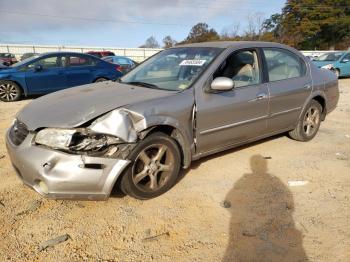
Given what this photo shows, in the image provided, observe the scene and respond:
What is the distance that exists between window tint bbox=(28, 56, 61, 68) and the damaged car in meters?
5.71

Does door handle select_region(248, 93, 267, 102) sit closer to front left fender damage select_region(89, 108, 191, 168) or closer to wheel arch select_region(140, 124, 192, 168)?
wheel arch select_region(140, 124, 192, 168)

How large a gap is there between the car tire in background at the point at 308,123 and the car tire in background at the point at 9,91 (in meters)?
7.59

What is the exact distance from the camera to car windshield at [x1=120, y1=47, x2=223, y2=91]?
3.75 meters

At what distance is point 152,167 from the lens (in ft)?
10.7

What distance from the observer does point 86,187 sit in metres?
2.82

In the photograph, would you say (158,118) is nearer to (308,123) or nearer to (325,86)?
(308,123)

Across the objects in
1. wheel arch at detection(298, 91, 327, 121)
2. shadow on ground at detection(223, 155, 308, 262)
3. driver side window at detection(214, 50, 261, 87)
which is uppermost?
driver side window at detection(214, 50, 261, 87)

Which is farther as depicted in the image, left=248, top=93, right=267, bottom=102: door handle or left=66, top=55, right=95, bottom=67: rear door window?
left=66, top=55, right=95, bottom=67: rear door window

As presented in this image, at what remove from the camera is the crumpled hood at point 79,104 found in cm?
294

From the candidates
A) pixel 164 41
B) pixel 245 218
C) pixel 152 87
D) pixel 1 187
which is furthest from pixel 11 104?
pixel 164 41

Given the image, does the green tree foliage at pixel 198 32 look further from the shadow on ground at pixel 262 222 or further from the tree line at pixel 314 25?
the shadow on ground at pixel 262 222

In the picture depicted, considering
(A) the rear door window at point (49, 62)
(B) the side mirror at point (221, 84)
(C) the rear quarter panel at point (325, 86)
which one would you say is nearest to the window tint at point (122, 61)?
(A) the rear door window at point (49, 62)

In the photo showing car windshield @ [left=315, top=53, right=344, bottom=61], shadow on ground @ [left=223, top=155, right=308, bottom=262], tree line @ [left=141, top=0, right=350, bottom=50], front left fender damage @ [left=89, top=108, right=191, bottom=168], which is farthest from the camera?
tree line @ [left=141, top=0, right=350, bottom=50]


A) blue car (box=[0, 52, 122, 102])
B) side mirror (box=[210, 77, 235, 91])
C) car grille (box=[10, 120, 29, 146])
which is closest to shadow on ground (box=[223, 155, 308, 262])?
side mirror (box=[210, 77, 235, 91])
